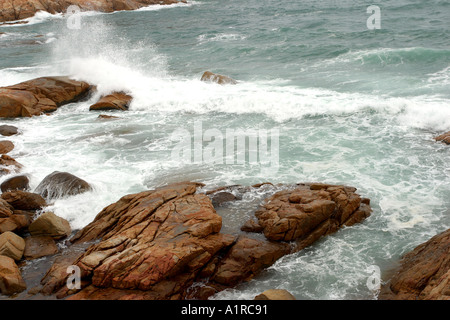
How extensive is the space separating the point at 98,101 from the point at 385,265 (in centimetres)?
1454

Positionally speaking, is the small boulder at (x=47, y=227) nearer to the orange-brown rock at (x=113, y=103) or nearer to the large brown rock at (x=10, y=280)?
the large brown rock at (x=10, y=280)

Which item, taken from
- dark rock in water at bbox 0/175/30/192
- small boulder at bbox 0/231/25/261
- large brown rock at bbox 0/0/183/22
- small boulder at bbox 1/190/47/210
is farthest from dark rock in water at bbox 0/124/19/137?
large brown rock at bbox 0/0/183/22

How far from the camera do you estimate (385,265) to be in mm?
7438

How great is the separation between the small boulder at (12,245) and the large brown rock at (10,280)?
0.49 metres

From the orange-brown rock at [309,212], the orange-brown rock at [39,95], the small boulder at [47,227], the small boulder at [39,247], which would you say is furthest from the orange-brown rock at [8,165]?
the orange-brown rock at [309,212]

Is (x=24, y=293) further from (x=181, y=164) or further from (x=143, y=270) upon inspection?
(x=181, y=164)

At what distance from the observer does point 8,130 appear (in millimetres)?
14891

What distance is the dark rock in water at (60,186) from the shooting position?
10305 millimetres

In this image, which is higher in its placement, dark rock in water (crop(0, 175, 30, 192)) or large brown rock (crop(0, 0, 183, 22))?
large brown rock (crop(0, 0, 183, 22))

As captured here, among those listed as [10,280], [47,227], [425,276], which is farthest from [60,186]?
[425,276]

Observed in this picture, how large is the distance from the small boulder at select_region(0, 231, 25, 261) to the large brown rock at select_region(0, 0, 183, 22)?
156 feet

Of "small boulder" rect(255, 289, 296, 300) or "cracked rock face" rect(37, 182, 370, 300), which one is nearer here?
"small boulder" rect(255, 289, 296, 300)

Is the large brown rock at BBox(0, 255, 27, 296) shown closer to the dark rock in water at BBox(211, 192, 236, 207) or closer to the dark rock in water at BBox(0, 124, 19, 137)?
the dark rock in water at BBox(211, 192, 236, 207)

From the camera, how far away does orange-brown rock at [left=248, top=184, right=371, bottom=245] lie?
26.3 feet
